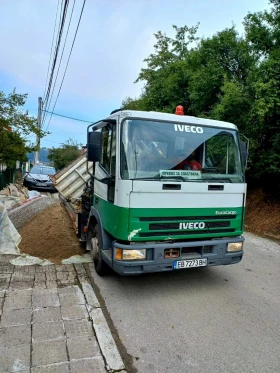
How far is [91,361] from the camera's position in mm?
2576

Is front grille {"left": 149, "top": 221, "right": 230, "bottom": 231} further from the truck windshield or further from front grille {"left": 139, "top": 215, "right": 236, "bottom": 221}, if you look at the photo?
the truck windshield

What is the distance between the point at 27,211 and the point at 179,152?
15.4 feet

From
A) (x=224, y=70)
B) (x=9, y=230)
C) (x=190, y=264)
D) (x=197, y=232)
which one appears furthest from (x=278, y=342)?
(x=224, y=70)

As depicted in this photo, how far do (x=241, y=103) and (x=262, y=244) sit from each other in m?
4.18

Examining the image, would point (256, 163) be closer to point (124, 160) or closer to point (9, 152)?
point (124, 160)

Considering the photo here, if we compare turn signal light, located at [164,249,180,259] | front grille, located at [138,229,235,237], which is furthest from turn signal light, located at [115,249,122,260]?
turn signal light, located at [164,249,180,259]

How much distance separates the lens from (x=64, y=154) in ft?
130

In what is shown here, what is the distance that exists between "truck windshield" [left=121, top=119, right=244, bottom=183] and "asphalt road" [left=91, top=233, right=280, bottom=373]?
1671mm

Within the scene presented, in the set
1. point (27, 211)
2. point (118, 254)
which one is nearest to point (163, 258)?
point (118, 254)

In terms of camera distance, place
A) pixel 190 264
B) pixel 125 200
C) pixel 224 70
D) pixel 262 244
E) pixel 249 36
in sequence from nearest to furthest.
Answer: pixel 125 200 → pixel 190 264 → pixel 262 244 → pixel 249 36 → pixel 224 70

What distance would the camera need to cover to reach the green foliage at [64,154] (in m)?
38.5

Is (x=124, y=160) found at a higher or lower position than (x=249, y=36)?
lower

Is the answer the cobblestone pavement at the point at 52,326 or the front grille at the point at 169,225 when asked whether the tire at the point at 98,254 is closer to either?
the cobblestone pavement at the point at 52,326

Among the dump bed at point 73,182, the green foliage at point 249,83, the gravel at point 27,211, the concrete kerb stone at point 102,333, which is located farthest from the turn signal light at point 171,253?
the green foliage at point 249,83
